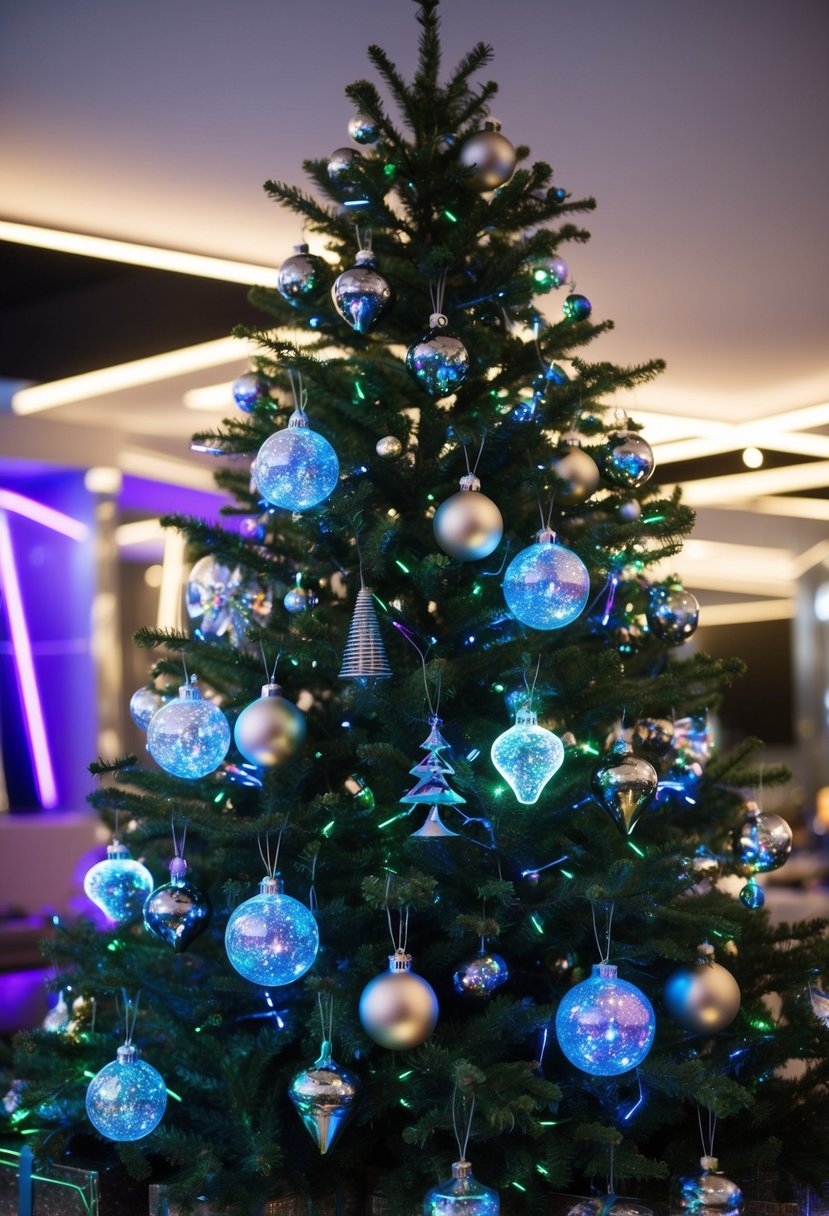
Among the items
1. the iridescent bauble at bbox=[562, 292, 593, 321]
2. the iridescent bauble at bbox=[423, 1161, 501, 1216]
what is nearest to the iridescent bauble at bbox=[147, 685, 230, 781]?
the iridescent bauble at bbox=[423, 1161, 501, 1216]

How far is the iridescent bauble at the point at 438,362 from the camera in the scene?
2002mm

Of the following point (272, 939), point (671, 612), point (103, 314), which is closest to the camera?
point (272, 939)

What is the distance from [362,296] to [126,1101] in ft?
4.19

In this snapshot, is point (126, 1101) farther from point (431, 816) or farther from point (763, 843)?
point (763, 843)

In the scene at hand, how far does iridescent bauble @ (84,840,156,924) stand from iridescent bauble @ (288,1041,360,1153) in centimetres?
55

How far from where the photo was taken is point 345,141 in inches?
147

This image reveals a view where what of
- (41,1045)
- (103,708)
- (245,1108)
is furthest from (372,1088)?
(103,708)

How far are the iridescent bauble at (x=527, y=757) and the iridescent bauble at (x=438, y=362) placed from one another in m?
0.55

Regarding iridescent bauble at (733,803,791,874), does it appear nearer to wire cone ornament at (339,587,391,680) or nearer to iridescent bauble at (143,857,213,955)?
wire cone ornament at (339,587,391,680)

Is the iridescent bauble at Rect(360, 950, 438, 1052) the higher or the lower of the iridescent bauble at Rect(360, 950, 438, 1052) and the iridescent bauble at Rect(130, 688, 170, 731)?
the lower

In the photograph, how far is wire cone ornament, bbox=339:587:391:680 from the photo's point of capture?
1.96 meters

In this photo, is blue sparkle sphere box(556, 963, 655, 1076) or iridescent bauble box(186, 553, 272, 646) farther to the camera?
iridescent bauble box(186, 553, 272, 646)

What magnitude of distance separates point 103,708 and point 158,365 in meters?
1.91

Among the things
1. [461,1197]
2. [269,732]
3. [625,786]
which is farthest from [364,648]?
[461,1197]
